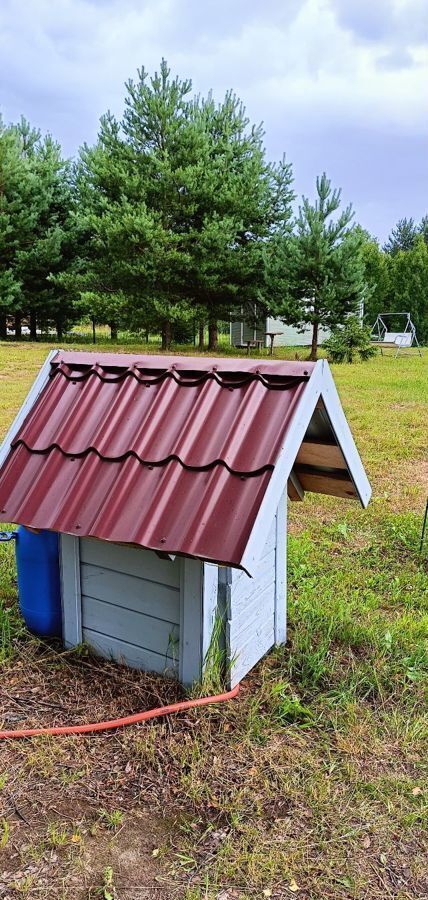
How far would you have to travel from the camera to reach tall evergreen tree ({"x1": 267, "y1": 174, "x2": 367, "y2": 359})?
1264 centimetres

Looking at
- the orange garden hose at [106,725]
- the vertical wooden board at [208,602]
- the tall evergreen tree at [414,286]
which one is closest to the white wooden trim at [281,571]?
the vertical wooden board at [208,602]

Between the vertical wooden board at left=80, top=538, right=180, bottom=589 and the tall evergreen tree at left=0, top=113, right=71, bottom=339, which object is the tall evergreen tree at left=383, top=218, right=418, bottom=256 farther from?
the vertical wooden board at left=80, top=538, right=180, bottom=589

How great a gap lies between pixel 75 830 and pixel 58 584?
86 cm

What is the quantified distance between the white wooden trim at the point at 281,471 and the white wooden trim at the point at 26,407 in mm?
1005

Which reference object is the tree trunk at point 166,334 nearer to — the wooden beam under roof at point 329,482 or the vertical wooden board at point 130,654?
the wooden beam under roof at point 329,482

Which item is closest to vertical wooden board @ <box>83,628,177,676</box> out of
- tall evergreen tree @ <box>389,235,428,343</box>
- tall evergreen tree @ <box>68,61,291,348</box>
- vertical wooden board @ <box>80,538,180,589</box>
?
vertical wooden board @ <box>80,538,180,589</box>

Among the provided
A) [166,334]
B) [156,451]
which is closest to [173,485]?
[156,451]

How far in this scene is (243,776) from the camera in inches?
64.6

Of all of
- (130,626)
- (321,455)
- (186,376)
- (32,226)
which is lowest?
(130,626)

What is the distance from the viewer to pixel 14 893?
50.6 inches

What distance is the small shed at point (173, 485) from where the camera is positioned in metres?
1.55

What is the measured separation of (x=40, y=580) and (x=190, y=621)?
0.67 m

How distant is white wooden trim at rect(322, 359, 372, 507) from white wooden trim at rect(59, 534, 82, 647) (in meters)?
0.96

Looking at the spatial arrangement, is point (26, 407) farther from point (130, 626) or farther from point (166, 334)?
point (166, 334)
